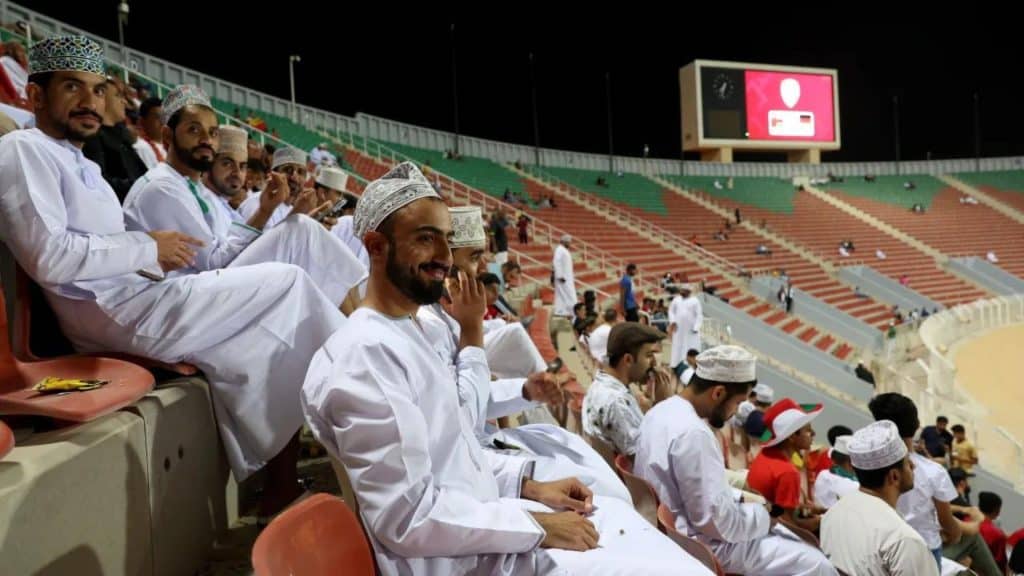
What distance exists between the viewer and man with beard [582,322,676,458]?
12.8 feet

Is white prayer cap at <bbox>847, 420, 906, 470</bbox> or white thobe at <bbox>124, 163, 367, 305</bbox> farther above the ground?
white thobe at <bbox>124, 163, 367, 305</bbox>

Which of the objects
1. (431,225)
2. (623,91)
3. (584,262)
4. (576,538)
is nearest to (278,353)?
(431,225)

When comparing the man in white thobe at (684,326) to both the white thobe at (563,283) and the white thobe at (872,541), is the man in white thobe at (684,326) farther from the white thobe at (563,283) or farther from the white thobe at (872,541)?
the white thobe at (872,541)

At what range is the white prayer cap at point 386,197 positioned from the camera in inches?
79.6

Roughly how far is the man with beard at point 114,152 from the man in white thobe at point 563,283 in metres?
7.82

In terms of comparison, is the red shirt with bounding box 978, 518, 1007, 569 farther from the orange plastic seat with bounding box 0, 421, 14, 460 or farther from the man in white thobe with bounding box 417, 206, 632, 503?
the orange plastic seat with bounding box 0, 421, 14, 460

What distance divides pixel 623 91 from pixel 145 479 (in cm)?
3964

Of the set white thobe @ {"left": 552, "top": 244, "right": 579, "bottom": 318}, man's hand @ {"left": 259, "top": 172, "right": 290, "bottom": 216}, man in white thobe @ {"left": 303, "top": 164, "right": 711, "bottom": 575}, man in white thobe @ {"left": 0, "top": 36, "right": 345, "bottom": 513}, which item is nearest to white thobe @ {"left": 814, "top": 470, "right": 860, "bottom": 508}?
man in white thobe @ {"left": 303, "top": 164, "right": 711, "bottom": 575}

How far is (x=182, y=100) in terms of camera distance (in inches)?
120

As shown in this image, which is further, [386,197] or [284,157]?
[284,157]

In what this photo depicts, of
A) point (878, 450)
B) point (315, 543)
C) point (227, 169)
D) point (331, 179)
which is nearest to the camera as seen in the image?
point (315, 543)

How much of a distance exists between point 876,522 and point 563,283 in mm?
8434

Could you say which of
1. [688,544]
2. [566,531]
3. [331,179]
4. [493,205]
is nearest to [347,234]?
[331,179]

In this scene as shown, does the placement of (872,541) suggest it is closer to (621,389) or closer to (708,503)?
(708,503)
